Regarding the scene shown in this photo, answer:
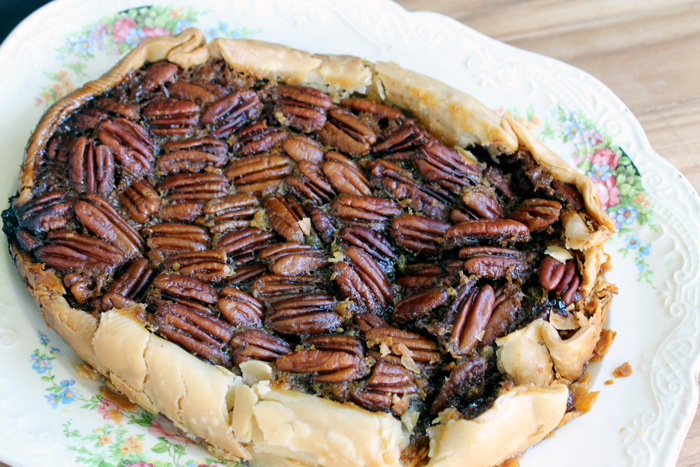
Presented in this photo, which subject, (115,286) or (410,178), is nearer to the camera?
(115,286)

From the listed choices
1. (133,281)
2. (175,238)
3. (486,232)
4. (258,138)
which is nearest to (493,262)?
(486,232)

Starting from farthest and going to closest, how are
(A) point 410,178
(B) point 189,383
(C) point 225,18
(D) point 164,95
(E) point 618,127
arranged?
(C) point 225,18, (E) point 618,127, (D) point 164,95, (A) point 410,178, (B) point 189,383

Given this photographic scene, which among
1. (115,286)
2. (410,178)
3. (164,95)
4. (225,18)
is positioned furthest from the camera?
(225,18)

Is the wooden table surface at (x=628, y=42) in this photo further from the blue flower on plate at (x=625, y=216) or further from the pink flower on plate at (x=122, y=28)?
the pink flower on plate at (x=122, y=28)

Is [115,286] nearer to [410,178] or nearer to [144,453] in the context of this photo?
[144,453]

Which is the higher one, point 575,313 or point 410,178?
point 410,178

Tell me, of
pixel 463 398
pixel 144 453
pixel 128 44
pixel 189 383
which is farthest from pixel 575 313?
pixel 128 44

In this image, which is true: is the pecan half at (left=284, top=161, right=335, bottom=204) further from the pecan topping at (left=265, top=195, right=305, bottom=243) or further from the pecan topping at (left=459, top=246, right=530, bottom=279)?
the pecan topping at (left=459, top=246, right=530, bottom=279)

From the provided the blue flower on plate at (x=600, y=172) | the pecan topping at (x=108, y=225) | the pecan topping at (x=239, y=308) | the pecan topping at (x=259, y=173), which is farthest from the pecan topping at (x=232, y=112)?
the blue flower on plate at (x=600, y=172)
